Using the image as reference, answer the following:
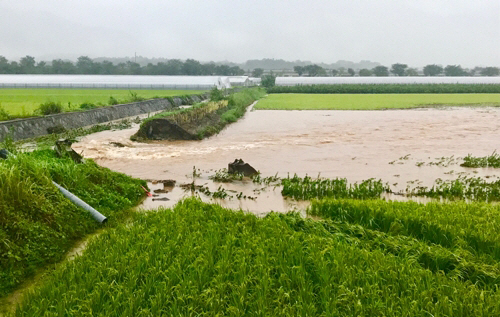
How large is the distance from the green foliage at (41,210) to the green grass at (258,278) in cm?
61

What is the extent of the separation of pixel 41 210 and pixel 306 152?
8530mm

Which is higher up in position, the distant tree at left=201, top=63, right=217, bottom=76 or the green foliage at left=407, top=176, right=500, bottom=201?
the distant tree at left=201, top=63, right=217, bottom=76

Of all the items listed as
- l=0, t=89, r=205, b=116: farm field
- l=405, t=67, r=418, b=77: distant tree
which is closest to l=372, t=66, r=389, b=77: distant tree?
l=405, t=67, r=418, b=77: distant tree

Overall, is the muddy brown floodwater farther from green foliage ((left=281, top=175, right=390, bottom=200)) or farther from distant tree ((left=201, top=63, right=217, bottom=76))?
distant tree ((left=201, top=63, right=217, bottom=76))

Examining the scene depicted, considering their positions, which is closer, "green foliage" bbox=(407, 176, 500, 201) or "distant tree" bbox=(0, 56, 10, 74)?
"green foliage" bbox=(407, 176, 500, 201)

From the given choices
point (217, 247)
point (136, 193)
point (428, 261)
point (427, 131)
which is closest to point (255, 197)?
point (136, 193)

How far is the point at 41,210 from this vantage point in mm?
5387

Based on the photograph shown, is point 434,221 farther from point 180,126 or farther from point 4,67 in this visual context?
point 4,67

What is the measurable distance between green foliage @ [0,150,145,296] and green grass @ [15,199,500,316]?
23.9 inches

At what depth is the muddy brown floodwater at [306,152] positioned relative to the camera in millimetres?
9352

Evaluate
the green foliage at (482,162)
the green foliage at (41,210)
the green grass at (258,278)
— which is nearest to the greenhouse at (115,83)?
the green foliage at (482,162)

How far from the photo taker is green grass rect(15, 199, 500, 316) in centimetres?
341

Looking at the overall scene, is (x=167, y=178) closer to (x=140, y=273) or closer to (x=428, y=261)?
(x=140, y=273)

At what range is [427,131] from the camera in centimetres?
1759
